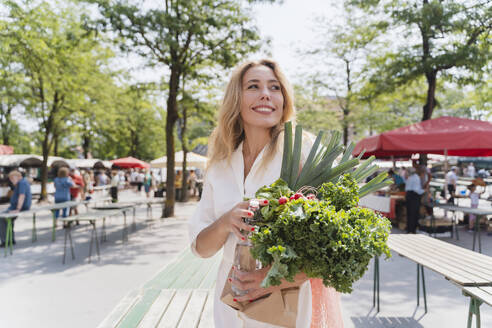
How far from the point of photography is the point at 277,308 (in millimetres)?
1018

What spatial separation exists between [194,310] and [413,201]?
8000 mm

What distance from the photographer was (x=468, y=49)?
9742 mm

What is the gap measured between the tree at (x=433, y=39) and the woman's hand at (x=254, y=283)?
1127cm

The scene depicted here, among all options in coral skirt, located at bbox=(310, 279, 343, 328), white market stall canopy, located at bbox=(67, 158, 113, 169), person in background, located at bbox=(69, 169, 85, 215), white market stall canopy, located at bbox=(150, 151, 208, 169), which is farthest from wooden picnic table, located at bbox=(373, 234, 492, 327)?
white market stall canopy, located at bbox=(67, 158, 113, 169)

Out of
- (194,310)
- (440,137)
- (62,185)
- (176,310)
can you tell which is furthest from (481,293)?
(62,185)

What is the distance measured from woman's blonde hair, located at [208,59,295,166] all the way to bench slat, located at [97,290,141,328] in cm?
160

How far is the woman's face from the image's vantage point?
143cm

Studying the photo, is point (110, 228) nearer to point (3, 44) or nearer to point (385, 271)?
point (3, 44)

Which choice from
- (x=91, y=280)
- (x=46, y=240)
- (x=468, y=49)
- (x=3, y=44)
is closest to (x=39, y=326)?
(x=91, y=280)

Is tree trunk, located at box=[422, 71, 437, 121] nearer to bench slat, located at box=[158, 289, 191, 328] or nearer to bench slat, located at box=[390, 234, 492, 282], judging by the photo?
bench slat, located at box=[390, 234, 492, 282]

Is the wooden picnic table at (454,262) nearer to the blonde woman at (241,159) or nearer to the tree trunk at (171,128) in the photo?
the blonde woman at (241,159)

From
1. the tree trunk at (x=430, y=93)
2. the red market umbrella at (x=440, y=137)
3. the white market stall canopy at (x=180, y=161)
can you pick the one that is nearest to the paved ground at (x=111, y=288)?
the red market umbrella at (x=440, y=137)

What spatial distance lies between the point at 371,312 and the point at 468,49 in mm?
8938

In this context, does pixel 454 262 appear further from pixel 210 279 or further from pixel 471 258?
pixel 210 279
